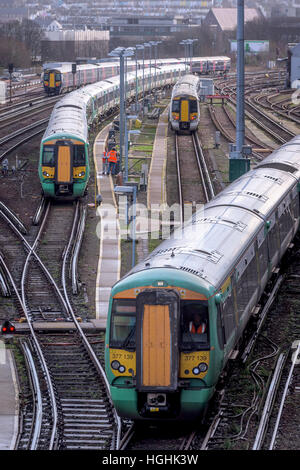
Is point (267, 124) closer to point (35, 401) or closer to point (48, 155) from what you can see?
point (48, 155)

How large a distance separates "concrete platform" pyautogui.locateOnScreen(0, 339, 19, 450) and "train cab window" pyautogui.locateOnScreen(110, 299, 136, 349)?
2425 mm

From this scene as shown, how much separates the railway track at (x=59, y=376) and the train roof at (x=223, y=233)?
2903mm

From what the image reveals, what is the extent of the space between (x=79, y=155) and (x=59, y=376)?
19.1 metres

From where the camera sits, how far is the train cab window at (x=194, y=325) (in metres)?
16.1

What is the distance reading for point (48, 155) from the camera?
3750 centimetres

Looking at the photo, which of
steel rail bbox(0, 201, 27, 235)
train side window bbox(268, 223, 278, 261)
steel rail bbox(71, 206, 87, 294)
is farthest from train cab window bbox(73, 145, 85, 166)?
train side window bbox(268, 223, 278, 261)

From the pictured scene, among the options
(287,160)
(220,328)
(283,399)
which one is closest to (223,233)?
(220,328)

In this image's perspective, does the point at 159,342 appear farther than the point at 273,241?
No

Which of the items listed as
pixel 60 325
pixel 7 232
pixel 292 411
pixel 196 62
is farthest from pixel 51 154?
pixel 196 62

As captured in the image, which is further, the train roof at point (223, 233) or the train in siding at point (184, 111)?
the train in siding at point (184, 111)

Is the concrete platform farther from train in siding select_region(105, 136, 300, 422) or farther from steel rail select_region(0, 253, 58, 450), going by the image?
train in siding select_region(105, 136, 300, 422)

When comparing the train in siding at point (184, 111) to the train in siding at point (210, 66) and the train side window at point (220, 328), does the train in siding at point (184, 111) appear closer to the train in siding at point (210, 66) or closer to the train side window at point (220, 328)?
the train side window at point (220, 328)

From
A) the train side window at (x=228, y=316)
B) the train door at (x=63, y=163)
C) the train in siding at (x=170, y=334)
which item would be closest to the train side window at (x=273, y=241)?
the train in siding at (x=170, y=334)

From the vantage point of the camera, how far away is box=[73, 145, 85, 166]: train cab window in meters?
37.6
